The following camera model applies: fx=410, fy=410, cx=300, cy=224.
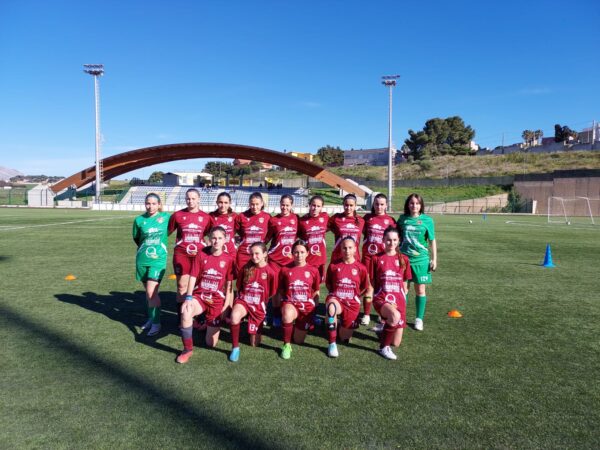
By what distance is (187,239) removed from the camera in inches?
213

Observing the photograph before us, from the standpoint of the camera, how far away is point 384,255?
4.95 metres

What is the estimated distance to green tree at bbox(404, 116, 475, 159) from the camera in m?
82.4

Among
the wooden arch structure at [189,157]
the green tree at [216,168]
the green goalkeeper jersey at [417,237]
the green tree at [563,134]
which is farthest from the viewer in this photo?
the green tree at [216,168]

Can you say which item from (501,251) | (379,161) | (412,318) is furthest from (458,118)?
(412,318)

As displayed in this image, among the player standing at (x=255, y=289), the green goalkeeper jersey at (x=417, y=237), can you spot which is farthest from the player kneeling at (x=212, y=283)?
the green goalkeeper jersey at (x=417, y=237)

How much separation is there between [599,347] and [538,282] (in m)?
3.96

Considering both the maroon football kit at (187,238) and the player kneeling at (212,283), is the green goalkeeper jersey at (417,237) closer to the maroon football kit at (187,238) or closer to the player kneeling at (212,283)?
the player kneeling at (212,283)

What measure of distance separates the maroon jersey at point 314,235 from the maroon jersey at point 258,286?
0.98m

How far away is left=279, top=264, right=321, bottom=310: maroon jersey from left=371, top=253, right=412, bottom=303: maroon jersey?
74cm

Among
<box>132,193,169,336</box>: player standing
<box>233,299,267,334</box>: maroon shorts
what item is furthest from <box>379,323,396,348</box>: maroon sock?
<box>132,193,169,336</box>: player standing

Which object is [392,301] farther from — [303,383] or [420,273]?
[303,383]

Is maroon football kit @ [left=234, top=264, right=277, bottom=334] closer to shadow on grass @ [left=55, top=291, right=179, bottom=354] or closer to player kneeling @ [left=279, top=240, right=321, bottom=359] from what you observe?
player kneeling @ [left=279, top=240, right=321, bottom=359]

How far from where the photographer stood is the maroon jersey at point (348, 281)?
15.7ft

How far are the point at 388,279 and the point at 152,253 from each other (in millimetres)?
2936
